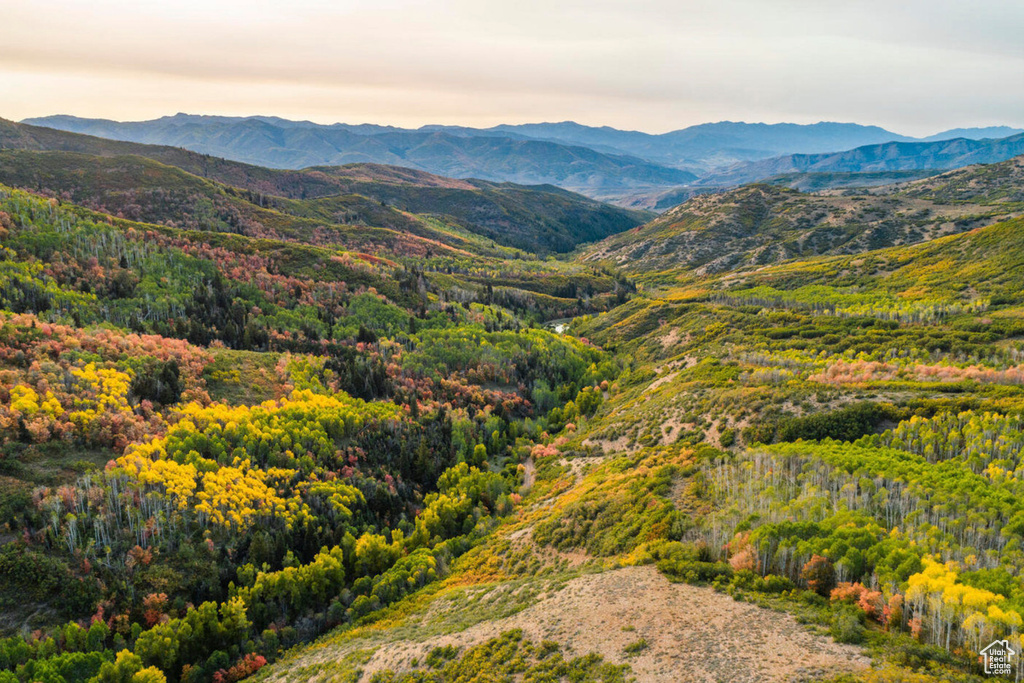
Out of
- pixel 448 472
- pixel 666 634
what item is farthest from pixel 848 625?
pixel 448 472

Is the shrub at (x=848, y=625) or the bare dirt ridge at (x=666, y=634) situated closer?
the bare dirt ridge at (x=666, y=634)

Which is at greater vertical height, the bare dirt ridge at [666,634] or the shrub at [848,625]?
the shrub at [848,625]

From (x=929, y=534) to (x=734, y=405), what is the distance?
39683 mm

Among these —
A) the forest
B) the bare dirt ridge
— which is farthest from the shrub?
the bare dirt ridge

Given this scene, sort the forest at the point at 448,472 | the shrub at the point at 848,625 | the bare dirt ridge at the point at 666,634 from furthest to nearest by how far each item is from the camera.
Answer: the forest at the point at 448,472 → the shrub at the point at 848,625 → the bare dirt ridge at the point at 666,634

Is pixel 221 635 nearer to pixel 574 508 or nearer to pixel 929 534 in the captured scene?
pixel 574 508

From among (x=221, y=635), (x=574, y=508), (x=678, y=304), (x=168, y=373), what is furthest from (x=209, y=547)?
(x=678, y=304)

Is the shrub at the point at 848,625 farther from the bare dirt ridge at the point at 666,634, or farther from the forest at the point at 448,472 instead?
the bare dirt ridge at the point at 666,634

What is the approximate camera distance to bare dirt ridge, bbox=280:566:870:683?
2500 centimetres

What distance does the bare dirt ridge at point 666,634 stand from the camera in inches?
984

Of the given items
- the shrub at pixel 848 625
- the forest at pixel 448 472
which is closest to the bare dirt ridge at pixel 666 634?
the shrub at pixel 848 625

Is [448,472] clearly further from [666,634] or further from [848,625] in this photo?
[848,625]

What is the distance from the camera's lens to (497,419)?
108 m

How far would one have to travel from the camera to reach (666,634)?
2927 centimetres
